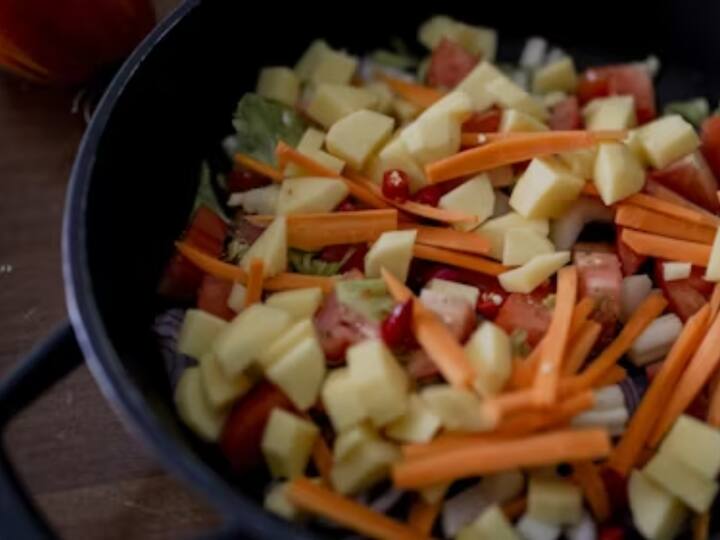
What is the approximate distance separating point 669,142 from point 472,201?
37 centimetres

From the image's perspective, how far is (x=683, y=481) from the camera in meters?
1.56

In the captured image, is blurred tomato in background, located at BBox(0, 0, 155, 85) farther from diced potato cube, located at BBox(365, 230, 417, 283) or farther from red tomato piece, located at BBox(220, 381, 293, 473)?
red tomato piece, located at BBox(220, 381, 293, 473)

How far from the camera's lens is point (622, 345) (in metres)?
1.69

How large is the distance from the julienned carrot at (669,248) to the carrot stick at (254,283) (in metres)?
0.59

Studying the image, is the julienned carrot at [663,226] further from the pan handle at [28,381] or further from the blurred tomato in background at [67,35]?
the blurred tomato in background at [67,35]

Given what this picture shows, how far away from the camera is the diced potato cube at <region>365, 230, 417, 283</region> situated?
5.70ft

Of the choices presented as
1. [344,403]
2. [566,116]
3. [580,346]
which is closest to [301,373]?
[344,403]

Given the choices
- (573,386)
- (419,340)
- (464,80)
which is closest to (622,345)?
(573,386)

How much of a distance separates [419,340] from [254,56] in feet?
2.50

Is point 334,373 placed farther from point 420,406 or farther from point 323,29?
point 323,29

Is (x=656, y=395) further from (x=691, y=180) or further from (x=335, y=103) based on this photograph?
(x=335, y=103)

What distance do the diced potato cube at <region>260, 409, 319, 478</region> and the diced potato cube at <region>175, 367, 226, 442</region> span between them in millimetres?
79

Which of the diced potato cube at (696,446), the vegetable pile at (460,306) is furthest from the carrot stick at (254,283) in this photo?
the diced potato cube at (696,446)

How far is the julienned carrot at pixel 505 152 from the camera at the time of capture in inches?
71.6
